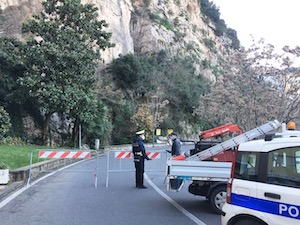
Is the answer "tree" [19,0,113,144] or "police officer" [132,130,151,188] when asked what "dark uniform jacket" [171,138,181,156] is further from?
"tree" [19,0,113,144]

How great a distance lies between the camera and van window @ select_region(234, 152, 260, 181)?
4562mm

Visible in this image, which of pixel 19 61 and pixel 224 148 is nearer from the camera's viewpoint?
pixel 224 148

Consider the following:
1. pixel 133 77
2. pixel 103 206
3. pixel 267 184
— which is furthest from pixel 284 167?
pixel 133 77

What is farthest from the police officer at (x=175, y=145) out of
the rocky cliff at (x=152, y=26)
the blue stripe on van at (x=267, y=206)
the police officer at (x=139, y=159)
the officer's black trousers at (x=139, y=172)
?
the rocky cliff at (x=152, y=26)

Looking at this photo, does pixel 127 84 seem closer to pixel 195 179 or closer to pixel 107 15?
pixel 107 15

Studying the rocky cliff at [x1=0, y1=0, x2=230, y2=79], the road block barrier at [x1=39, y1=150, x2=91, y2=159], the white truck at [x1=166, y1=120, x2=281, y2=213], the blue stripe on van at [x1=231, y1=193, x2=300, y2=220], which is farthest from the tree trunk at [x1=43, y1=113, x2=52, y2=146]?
the blue stripe on van at [x1=231, y1=193, x2=300, y2=220]

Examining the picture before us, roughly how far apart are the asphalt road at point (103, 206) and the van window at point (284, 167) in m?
2.59

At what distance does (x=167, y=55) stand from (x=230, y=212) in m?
56.2

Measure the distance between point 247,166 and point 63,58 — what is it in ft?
77.5

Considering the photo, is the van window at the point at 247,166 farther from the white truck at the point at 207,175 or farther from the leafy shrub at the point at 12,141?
the leafy shrub at the point at 12,141

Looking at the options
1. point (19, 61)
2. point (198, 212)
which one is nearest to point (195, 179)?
point (198, 212)

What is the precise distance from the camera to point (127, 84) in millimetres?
47281

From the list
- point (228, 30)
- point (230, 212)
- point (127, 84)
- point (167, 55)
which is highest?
point (228, 30)

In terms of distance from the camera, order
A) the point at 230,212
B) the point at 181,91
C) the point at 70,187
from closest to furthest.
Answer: the point at 230,212
the point at 70,187
the point at 181,91
